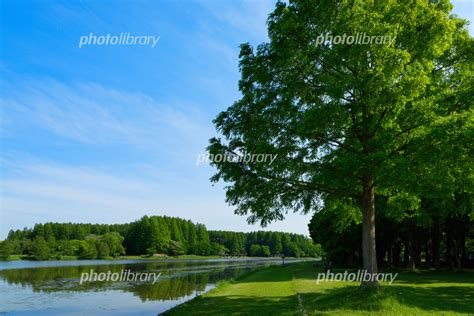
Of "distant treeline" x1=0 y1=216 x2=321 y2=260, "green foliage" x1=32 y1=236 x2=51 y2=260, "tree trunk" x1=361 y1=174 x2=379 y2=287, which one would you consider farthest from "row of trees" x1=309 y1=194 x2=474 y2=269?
"green foliage" x1=32 y1=236 x2=51 y2=260

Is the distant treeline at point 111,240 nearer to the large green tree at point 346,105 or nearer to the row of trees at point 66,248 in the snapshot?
→ the row of trees at point 66,248

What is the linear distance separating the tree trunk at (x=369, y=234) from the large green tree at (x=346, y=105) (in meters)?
0.05

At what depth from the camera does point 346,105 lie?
58.7ft

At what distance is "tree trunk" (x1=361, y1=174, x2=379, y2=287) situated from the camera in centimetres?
1861

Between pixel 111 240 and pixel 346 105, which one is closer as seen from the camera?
pixel 346 105

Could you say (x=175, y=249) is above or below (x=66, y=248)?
below

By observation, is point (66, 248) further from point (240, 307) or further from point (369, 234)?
point (369, 234)

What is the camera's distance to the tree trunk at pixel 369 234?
733 inches

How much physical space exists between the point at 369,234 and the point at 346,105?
6.22 m

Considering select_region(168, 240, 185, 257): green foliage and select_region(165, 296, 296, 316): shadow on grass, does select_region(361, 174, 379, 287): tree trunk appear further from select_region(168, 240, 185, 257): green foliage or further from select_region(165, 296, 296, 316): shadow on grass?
select_region(168, 240, 185, 257): green foliage

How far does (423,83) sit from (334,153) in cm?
477

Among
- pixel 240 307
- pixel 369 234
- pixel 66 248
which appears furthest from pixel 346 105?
pixel 66 248

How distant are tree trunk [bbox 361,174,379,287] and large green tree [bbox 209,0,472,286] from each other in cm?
5

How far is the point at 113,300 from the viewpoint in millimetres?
27984
